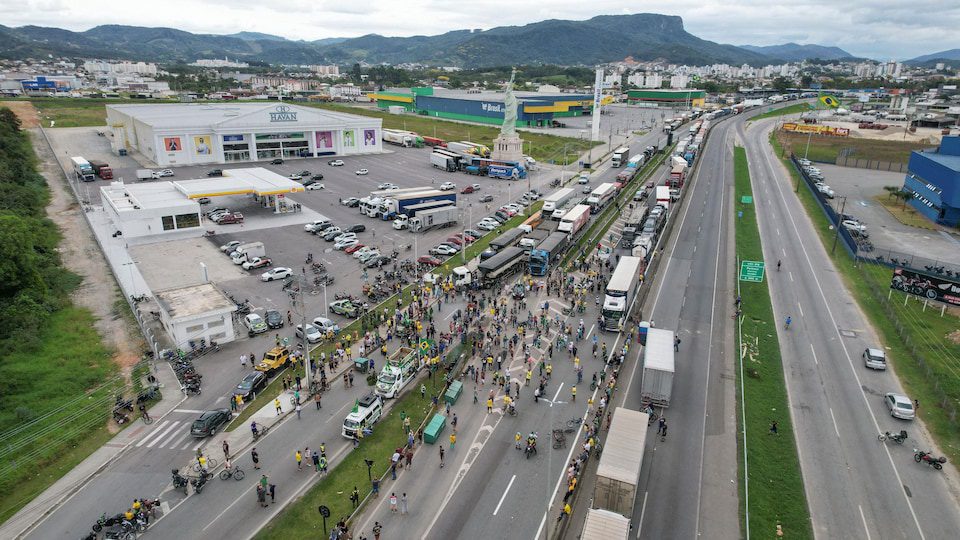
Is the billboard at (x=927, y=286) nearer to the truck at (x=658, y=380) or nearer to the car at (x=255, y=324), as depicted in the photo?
the truck at (x=658, y=380)

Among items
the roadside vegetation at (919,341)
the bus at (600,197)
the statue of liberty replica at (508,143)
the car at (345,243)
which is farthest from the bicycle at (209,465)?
the statue of liberty replica at (508,143)

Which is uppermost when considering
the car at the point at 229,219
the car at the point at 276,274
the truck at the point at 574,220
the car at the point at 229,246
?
the truck at the point at 574,220

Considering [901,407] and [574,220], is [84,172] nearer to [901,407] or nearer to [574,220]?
[574,220]

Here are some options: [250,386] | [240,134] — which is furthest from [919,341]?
[240,134]

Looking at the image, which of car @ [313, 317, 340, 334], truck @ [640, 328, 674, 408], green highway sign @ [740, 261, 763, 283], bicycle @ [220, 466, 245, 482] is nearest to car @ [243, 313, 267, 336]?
car @ [313, 317, 340, 334]

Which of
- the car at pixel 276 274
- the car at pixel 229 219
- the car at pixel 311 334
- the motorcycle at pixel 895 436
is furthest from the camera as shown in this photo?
the car at pixel 229 219

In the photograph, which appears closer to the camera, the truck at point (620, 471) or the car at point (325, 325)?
the truck at point (620, 471)
